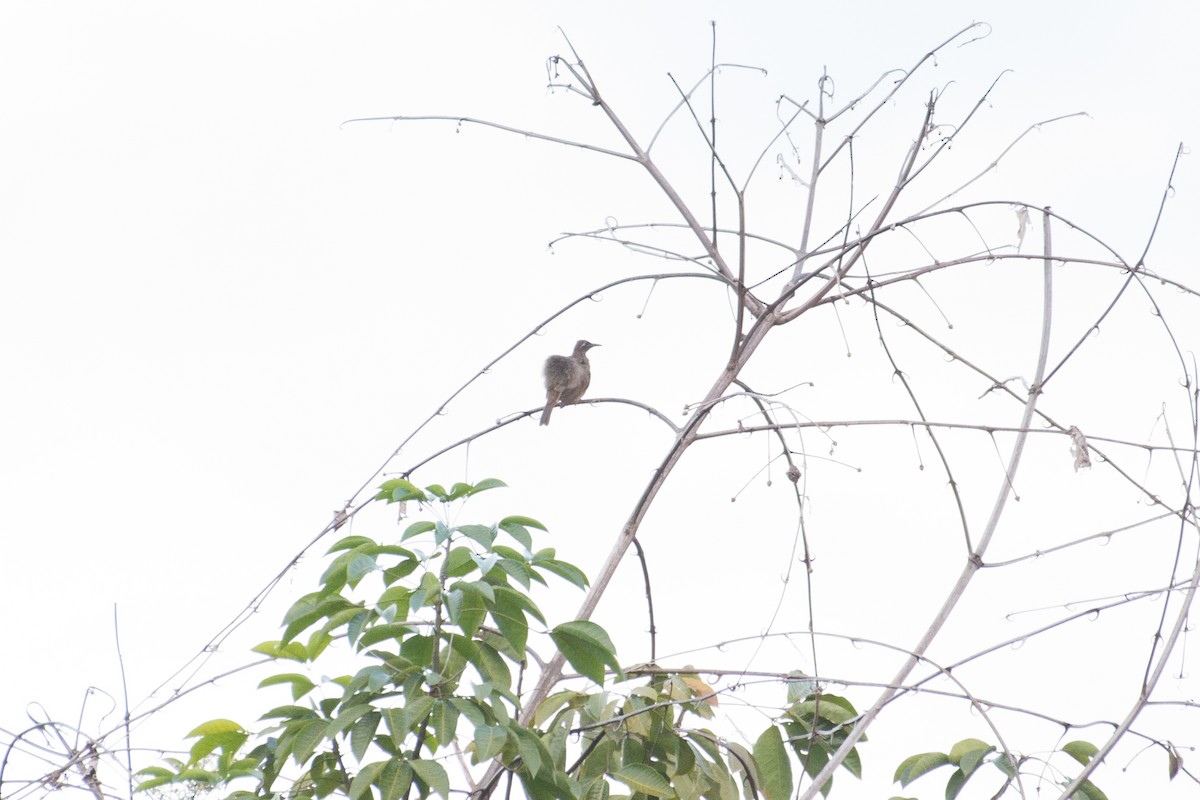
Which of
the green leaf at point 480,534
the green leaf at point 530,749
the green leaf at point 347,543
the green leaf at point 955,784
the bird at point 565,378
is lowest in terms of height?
the green leaf at point 530,749

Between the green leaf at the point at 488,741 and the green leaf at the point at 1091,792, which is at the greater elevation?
the green leaf at the point at 1091,792

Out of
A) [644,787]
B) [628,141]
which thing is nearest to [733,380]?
[628,141]

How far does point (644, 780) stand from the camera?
3045mm

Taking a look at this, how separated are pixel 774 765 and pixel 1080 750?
745 mm

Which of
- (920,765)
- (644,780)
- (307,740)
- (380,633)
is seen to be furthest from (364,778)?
(920,765)

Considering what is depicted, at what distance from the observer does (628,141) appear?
3.84 m

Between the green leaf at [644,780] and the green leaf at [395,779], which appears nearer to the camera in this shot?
the green leaf at [395,779]

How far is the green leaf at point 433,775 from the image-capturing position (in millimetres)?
2705

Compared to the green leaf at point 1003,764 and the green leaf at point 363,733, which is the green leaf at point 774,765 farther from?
the green leaf at point 363,733

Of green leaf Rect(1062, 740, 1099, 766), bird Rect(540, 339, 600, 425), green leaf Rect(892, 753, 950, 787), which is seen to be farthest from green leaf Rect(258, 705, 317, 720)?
bird Rect(540, 339, 600, 425)

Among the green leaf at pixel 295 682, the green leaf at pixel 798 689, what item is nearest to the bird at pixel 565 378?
the green leaf at pixel 798 689

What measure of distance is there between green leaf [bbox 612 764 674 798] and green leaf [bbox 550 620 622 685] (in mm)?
228

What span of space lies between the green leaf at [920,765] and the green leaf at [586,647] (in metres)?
0.81

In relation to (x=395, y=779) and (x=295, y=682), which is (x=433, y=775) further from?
(x=295, y=682)
